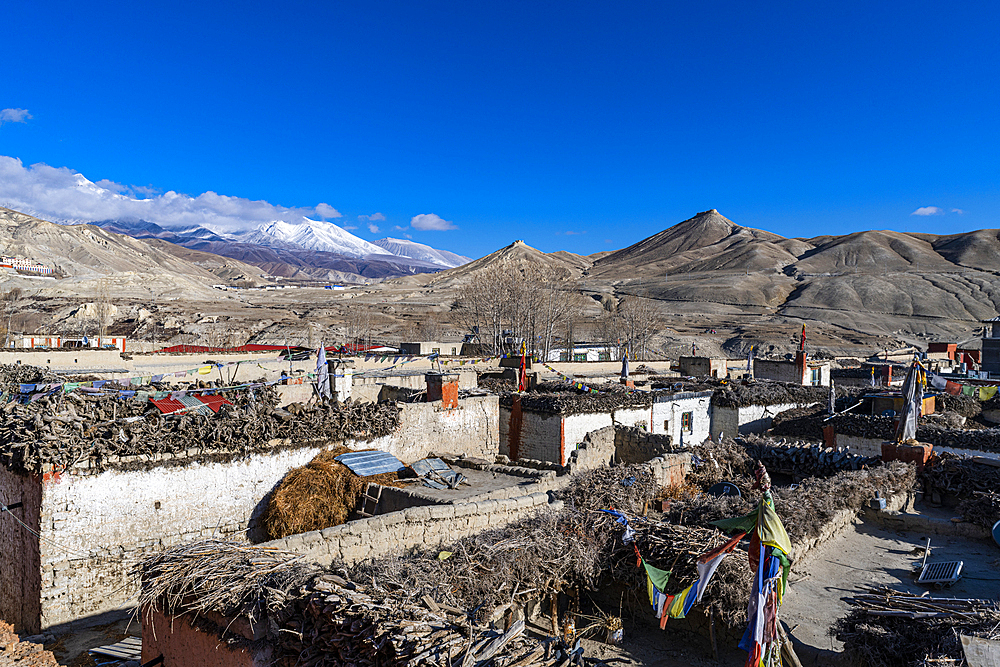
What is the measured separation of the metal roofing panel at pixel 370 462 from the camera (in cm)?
1324

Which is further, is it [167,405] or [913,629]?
[167,405]

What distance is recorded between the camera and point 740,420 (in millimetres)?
23891

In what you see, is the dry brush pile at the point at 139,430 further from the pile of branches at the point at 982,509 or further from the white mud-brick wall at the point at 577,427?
the pile of branches at the point at 982,509

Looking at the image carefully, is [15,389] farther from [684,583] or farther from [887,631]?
[887,631]

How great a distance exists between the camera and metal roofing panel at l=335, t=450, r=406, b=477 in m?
13.2

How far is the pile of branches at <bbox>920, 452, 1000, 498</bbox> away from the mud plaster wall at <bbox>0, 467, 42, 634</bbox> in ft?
58.5

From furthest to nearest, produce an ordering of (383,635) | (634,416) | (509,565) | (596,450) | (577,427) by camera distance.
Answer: (634,416)
(577,427)
(596,450)
(509,565)
(383,635)

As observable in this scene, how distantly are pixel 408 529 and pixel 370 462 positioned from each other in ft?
12.1

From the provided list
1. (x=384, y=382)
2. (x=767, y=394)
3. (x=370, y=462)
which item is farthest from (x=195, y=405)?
(x=767, y=394)

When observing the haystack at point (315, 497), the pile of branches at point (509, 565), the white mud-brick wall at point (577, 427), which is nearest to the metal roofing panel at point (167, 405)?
the haystack at point (315, 497)

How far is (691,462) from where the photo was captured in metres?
15.5

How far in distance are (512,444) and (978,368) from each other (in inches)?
1411

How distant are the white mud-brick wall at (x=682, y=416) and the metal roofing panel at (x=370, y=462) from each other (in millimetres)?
11589

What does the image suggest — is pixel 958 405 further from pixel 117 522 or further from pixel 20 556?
pixel 20 556
